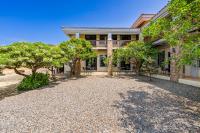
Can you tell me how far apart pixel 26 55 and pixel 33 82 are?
2.36m

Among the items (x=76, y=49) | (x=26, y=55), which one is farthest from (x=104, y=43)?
(x=26, y=55)

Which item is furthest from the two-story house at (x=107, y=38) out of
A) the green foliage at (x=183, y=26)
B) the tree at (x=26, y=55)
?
the green foliage at (x=183, y=26)

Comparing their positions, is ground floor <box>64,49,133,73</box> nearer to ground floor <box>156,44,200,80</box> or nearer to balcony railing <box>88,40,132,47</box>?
balcony railing <box>88,40,132,47</box>

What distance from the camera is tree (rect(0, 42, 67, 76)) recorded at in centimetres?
979

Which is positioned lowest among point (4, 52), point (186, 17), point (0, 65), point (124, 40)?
point (0, 65)

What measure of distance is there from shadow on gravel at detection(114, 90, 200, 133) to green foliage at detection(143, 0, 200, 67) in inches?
75.3

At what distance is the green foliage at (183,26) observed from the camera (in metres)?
5.93

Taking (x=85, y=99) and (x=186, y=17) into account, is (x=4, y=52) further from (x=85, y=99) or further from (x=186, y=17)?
(x=186, y=17)

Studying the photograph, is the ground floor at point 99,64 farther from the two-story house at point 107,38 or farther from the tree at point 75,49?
the tree at point 75,49

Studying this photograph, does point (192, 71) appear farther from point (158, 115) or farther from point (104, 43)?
point (104, 43)

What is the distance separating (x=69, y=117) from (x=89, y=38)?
65.2ft

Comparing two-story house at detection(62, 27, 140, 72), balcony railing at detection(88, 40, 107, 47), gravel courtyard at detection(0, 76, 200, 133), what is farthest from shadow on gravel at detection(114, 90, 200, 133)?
balcony railing at detection(88, 40, 107, 47)

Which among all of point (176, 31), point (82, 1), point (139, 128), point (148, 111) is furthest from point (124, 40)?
point (139, 128)

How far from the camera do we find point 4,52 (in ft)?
34.9
